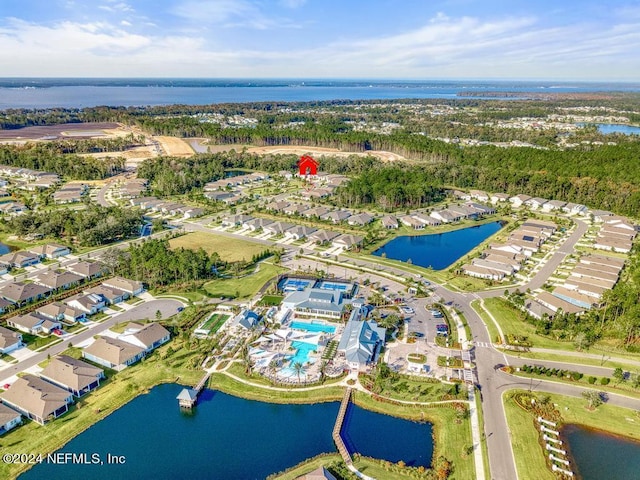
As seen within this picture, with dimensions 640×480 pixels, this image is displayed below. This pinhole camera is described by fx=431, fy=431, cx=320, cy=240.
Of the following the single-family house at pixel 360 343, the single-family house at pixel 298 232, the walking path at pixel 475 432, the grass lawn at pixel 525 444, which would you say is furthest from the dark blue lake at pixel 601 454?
the single-family house at pixel 298 232

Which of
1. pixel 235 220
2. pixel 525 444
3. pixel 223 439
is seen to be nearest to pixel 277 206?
pixel 235 220

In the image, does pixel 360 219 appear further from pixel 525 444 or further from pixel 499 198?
pixel 525 444

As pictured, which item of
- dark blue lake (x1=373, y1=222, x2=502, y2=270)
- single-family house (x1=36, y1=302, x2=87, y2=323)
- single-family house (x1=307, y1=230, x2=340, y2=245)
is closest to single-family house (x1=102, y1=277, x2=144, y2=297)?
single-family house (x1=36, y1=302, x2=87, y2=323)

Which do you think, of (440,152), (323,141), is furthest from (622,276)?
(323,141)

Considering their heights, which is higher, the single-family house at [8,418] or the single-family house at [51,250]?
the single-family house at [51,250]

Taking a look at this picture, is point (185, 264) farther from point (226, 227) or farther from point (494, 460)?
point (494, 460)

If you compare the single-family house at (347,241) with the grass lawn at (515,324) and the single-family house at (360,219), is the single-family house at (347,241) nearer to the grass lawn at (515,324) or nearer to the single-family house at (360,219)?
the single-family house at (360,219)
